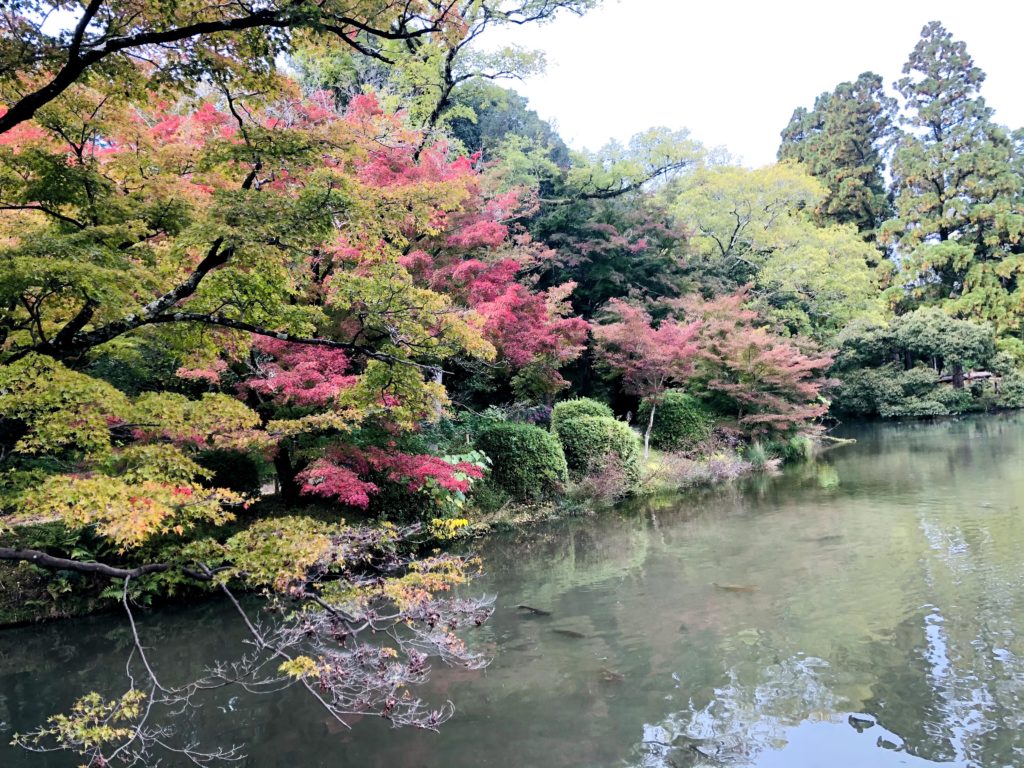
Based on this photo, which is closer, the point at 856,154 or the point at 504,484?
the point at 504,484

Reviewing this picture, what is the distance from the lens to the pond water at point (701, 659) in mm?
4391

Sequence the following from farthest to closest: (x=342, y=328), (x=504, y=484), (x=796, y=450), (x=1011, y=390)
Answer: (x=1011, y=390) → (x=796, y=450) → (x=504, y=484) → (x=342, y=328)

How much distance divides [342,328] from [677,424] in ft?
33.2

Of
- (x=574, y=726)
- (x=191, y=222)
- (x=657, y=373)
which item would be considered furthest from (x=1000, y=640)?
(x=657, y=373)

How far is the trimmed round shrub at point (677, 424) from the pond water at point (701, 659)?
245 inches

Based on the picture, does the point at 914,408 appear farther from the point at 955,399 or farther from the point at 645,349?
the point at 645,349

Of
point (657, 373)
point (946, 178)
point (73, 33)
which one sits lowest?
point (657, 373)

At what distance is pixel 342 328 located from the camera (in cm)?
873

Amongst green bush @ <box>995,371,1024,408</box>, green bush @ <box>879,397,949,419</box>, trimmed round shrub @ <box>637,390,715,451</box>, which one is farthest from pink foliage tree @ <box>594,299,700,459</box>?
green bush @ <box>995,371,1024,408</box>

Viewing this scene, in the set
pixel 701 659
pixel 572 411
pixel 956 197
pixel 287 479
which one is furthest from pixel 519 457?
pixel 956 197

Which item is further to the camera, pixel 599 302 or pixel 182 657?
pixel 599 302

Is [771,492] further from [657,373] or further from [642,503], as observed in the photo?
[657,373]

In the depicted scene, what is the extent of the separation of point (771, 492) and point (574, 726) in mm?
9722

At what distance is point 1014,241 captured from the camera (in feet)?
90.8
